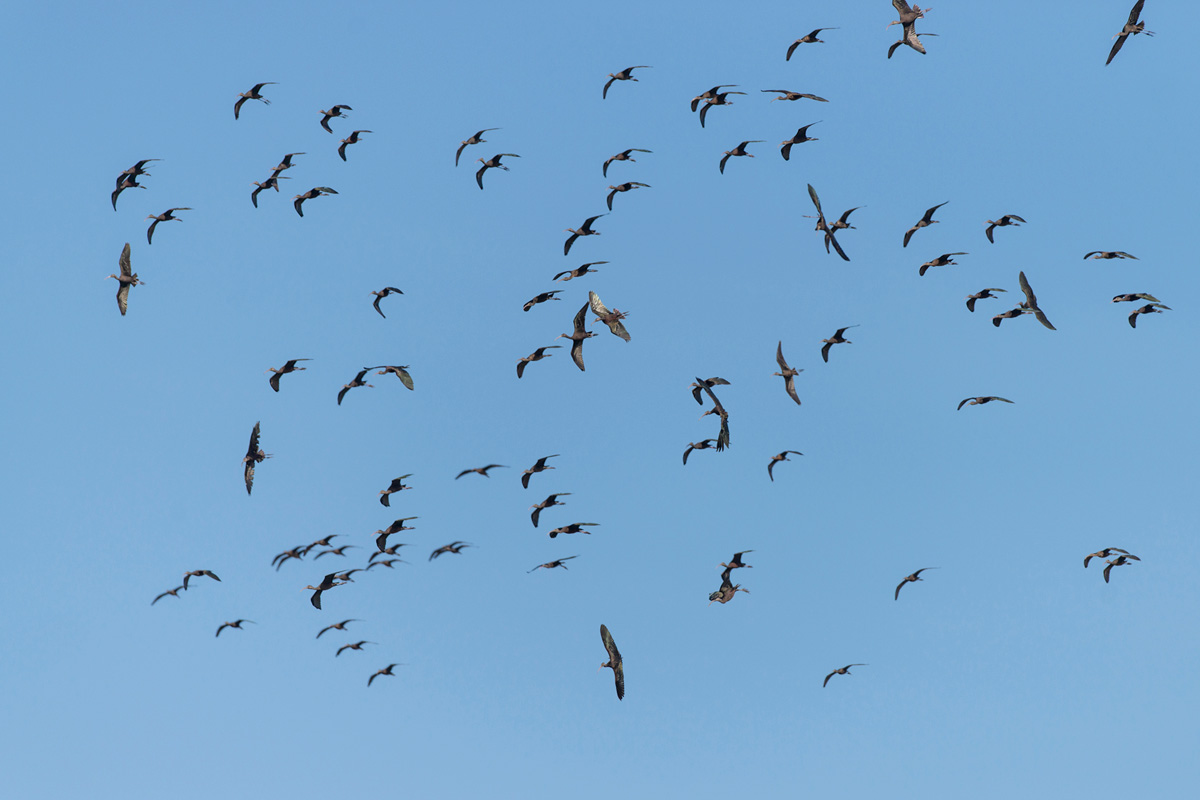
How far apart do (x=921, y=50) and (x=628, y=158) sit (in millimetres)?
17828

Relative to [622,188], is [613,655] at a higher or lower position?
lower

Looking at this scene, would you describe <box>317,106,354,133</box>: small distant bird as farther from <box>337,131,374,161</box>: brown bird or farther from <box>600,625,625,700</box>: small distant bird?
<box>600,625,625,700</box>: small distant bird

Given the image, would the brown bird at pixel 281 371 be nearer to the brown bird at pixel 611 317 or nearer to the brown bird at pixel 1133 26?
the brown bird at pixel 611 317

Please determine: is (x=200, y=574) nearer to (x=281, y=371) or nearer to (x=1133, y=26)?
(x=281, y=371)

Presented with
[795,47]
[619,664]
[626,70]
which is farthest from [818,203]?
[619,664]

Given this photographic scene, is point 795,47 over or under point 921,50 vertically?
over

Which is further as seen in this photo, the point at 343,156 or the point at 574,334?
the point at 343,156

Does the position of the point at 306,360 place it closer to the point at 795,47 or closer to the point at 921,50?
the point at 795,47

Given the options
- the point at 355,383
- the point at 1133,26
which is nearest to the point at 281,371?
the point at 355,383

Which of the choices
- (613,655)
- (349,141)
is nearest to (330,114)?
(349,141)

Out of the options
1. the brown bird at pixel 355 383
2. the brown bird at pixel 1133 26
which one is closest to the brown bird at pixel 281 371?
the brown bird at pixel 355 383

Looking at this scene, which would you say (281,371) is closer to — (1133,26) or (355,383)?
(355,383)

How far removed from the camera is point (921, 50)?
5828 centimetres

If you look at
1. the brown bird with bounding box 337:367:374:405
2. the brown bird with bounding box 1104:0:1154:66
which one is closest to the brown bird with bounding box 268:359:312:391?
the brown bird with bounding box 337:367:374:405
